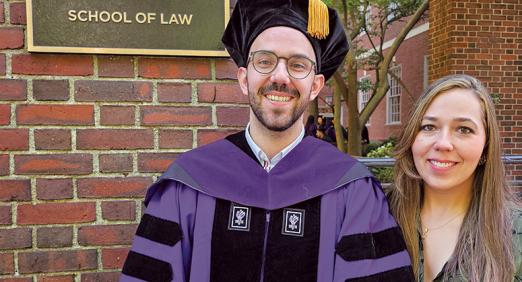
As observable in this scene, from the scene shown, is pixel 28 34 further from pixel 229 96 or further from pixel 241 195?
pixel 241 195

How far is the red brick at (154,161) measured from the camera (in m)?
2.05

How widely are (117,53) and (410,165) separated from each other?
1309 mm

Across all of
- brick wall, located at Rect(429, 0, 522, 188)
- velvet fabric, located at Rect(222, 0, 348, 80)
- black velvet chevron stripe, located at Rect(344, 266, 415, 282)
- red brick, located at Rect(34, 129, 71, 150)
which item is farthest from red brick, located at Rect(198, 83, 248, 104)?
brick wall, located at Rect(429, 0, 522, 188)

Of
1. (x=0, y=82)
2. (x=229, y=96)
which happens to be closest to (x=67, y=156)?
(x=0, y=82)

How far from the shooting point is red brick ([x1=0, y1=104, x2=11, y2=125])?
6.33 ft

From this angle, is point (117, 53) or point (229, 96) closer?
point (117, 53)

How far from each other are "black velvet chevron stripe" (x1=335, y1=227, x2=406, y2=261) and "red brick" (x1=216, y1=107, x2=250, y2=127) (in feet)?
2.51

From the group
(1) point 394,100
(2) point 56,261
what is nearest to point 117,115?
(2) point 56,261

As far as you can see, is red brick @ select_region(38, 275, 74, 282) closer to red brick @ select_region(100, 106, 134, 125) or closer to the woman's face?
red brick @ select_region(100, 106, 134, 125)

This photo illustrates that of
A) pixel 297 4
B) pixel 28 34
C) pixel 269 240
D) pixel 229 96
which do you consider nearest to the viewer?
pixel 269 240

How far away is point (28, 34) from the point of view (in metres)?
1.91

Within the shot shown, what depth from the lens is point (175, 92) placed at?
208 cm

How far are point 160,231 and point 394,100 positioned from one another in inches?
619

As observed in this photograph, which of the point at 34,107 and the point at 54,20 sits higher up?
the point at 54,20
